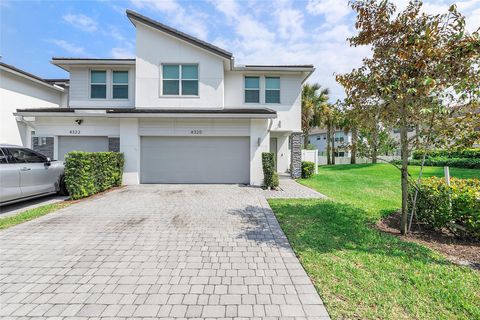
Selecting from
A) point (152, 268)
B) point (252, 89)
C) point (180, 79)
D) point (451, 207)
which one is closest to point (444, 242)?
point (451, 207)

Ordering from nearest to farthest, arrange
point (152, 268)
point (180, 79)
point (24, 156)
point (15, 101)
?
1. point (152, 268)
2. point (24, 156)
3. point (180, 79)
4. point (15, 101)

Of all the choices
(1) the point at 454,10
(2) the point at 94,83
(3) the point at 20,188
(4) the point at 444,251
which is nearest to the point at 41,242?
(3) the point at 20,188

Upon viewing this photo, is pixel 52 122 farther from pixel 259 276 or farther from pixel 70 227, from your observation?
pixel 259 276

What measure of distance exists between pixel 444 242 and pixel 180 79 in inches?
473

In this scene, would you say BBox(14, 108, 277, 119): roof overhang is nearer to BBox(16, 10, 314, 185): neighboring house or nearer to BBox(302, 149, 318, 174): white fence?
BBox(16, 10, 314, 185): neighboring house

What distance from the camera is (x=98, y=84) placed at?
516 inches

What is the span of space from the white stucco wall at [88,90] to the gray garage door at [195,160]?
354 cm

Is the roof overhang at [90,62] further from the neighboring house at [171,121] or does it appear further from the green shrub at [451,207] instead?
the green shrub at [451,207]

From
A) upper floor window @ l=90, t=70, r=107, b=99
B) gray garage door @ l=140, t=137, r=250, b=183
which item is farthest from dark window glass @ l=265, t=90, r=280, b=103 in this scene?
upper floor window @ l=90, t=70, r=107, b=99

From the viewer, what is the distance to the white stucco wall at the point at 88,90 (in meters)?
13.0

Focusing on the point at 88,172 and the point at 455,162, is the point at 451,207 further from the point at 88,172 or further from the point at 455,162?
the point at 455,162

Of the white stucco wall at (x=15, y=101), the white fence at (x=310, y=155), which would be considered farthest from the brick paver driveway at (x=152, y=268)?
the white fence at (x=310, y=155)

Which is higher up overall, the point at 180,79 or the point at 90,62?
the point at 90,62

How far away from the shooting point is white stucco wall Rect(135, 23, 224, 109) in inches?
465
